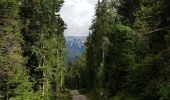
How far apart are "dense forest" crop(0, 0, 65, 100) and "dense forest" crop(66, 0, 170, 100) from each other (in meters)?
7.20

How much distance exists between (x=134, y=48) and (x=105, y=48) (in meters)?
19.5

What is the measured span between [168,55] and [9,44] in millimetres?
13367

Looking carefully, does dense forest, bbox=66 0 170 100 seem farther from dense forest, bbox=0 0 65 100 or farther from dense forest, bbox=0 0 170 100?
dense forest, bbox=0 0 65 100

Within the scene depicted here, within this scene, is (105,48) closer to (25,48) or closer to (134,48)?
(25,48)

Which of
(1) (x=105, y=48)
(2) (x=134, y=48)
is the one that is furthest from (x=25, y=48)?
(1) (x=105, y=48)

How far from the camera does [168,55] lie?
72.8ft

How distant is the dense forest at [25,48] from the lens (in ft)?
97.0

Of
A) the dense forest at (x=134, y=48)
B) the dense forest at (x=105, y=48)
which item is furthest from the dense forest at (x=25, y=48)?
the dense forest at (x=134, y=48)

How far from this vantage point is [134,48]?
3331 cm

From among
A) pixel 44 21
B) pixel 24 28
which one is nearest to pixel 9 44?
pixel 24 28

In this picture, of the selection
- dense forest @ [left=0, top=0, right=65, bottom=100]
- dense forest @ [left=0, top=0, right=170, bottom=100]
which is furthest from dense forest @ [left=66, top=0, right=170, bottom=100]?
dense forest @ [left=0, top=0, right=65, bottom=100]

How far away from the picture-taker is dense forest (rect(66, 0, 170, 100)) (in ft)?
79.9

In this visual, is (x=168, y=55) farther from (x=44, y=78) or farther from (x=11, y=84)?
(x=44, y=78)

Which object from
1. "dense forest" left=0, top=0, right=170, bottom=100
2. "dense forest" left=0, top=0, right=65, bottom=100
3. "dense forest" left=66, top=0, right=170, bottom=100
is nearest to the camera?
"dense forest" left=66, top=0, right=170, bottom=100
